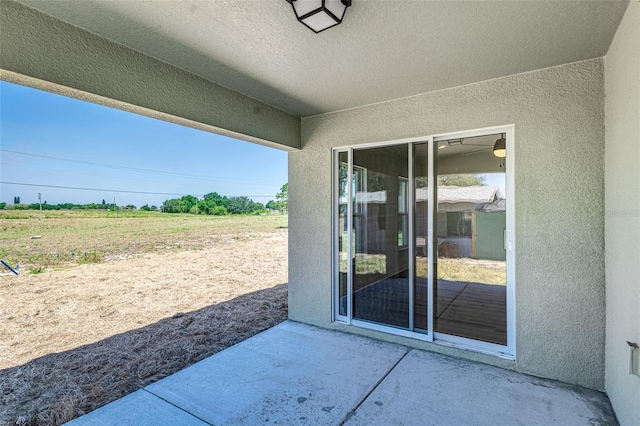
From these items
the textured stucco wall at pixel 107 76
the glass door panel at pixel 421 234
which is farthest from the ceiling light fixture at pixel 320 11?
the glass door panel at pixel 421 234

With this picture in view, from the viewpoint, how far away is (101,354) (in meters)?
3.56

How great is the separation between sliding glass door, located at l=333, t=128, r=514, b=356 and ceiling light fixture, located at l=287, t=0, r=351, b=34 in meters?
1.99

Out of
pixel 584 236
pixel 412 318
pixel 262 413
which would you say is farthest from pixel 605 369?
pixel 262 413

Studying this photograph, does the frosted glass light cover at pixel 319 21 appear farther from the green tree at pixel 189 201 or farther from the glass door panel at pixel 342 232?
the green tree at pixel 189 201

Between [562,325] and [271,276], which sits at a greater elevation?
[562,325]

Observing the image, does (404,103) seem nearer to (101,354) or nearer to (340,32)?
(340,32)

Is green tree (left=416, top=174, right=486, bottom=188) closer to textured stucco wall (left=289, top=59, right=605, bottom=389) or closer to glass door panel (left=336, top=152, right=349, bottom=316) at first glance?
textured stucco wall (left=289, top=59, right=605, bottom=389)

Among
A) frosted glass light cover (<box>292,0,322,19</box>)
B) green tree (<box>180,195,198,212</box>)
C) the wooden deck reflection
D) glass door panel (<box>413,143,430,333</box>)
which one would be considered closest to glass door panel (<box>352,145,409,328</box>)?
the wooden deck reflection

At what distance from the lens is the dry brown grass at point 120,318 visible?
284 centimetres

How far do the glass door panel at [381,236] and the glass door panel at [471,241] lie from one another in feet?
1.37

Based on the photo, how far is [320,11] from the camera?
178cm

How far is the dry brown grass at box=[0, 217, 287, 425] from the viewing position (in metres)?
2.84

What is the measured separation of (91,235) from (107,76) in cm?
575

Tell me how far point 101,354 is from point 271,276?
183 inches
